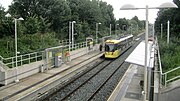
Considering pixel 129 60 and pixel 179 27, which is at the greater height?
pixel 179 27

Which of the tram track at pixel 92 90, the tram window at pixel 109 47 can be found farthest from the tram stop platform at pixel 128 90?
the tram window at pixel 109 47

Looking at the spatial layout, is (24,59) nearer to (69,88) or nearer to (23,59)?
(23,59)

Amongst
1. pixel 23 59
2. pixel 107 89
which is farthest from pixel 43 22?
pixel 107 89

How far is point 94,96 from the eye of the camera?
1645cm

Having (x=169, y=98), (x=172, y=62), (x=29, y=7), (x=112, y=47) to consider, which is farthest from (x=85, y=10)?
(x=169, y=98)

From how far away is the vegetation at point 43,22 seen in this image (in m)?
28.7

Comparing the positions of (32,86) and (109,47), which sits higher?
(109,47)

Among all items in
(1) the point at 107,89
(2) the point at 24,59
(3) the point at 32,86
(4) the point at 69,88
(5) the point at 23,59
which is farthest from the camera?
(5) the point at 23,59

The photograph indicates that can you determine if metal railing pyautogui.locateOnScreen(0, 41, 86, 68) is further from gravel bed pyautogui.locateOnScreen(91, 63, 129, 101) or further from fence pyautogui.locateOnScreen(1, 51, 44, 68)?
gravel bed pyautogui.locateOnScreen(91, 63, 129, 101)

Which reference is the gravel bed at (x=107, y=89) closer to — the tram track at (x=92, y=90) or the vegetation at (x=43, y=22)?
the tram track at (x=92, y=90)

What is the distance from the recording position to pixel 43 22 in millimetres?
43312

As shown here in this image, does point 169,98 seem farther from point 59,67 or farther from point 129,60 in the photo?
point 59,67

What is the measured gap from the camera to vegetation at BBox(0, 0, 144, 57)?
28652 mm

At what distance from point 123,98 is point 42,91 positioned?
5667 mm
